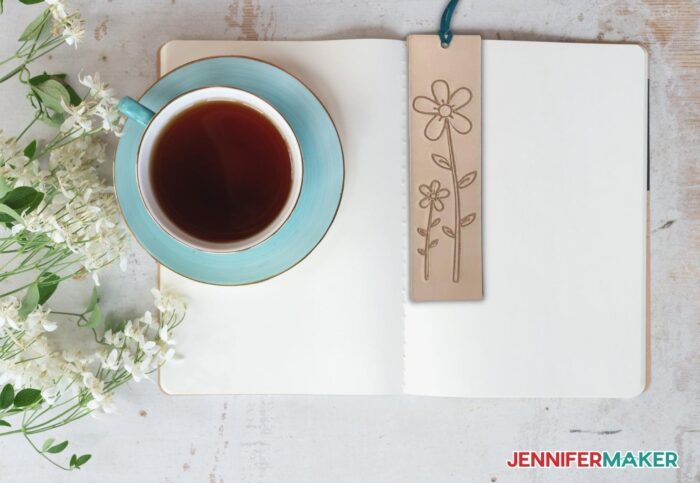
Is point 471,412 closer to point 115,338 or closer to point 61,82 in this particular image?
point 115,338

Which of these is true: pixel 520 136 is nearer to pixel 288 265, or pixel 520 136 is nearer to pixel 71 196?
pixel 288 265

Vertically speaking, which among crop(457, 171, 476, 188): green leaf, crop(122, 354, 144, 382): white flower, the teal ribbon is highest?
the teal ribbon

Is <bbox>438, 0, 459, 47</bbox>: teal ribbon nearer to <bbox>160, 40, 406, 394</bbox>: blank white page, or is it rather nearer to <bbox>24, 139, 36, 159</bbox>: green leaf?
<bbox>160, 40, 406, 394</bbox>: blank white page

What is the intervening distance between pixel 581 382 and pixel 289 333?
352mm

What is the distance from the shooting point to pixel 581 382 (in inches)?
27.6

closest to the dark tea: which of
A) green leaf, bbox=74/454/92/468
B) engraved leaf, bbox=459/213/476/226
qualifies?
engraved leaf, bbox=459/213/476/226

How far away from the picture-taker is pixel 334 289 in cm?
68

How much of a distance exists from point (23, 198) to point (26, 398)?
21 cm

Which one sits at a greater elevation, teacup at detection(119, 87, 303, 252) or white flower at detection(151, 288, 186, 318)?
teacup at detection(119, 87, 303, 252)

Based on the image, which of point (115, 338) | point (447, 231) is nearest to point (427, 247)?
point (447, 231)

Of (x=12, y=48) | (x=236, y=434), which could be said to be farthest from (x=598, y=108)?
(x=12, y=48)

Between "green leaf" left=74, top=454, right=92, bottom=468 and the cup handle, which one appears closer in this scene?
the cup handle

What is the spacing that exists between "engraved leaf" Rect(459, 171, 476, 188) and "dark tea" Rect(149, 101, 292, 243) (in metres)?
0.20

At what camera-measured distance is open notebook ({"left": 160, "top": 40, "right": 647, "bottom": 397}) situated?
673 mm
